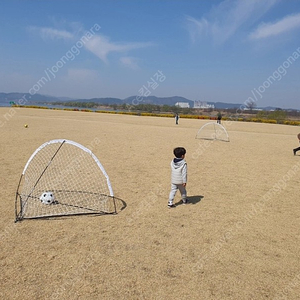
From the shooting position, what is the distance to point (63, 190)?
23.5 ft

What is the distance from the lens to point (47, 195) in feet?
20.1

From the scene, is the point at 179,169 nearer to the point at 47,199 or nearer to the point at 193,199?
the point at 193,199

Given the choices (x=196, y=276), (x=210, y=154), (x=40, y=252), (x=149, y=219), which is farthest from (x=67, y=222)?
(x=210, y=154)

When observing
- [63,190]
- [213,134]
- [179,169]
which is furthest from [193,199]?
[213,134]

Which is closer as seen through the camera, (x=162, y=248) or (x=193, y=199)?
(x=162, y=248)

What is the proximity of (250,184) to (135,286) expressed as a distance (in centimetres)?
623

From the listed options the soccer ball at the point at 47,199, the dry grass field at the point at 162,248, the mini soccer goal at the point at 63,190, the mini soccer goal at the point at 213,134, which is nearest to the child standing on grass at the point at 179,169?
the dry grass field at the point at 162,248

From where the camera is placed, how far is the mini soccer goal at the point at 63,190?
5695 mm

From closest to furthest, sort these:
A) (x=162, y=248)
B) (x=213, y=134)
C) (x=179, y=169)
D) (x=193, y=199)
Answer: (x=162, y=248)
(x=179, y=169)
(x=193, y=199)
(x=213, y=134)

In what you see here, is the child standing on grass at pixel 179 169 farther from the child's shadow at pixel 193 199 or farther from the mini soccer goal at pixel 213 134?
the mini soccer goal at pixel 213 134

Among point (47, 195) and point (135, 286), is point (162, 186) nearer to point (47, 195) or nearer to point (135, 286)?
point (47, 195)

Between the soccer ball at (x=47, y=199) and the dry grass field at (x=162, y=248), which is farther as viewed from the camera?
the soccer ball at (x=47, y=199)

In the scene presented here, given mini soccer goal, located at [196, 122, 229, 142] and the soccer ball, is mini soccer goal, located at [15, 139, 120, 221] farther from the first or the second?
mini soccer goal, located at [196, 122, 229, 142]

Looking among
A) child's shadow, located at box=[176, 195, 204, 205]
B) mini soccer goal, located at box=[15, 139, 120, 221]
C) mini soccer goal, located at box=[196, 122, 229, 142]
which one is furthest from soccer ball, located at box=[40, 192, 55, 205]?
mini soccer goal, located at box=[196, 122, 229, 142]
